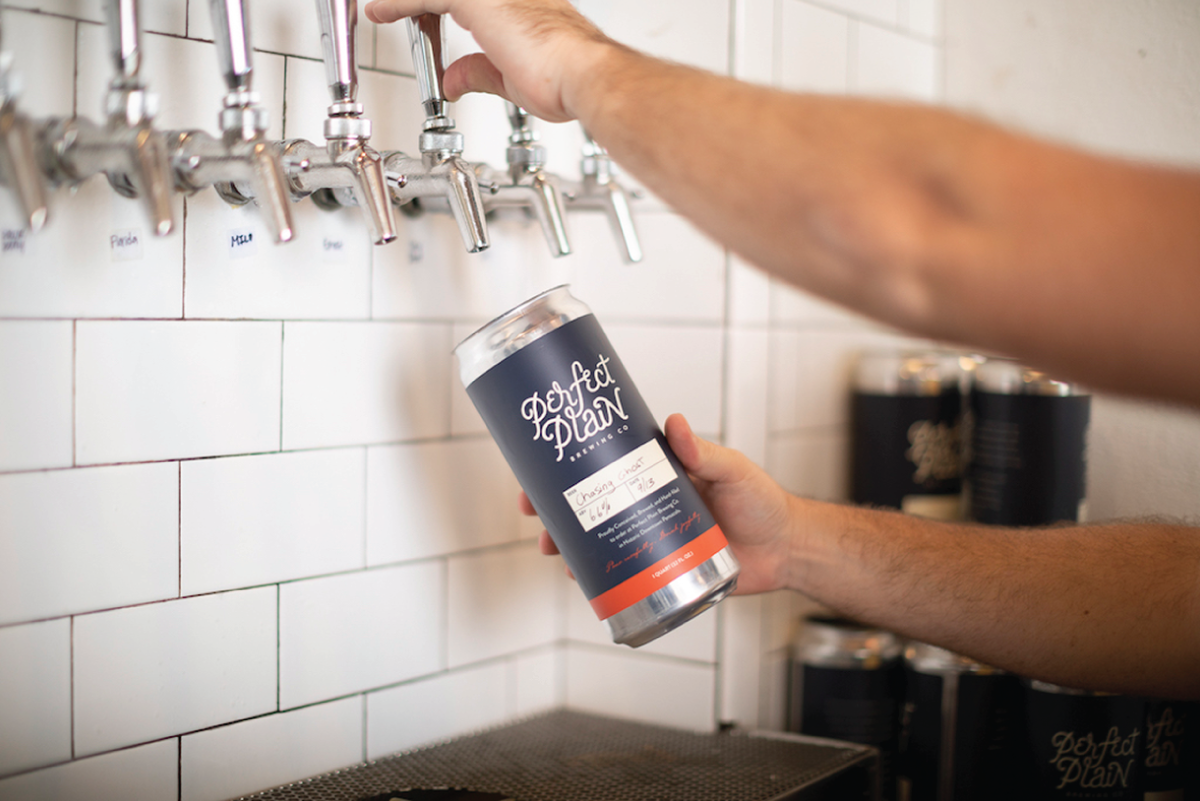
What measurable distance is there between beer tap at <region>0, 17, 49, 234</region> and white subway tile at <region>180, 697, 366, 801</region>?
1.53ft

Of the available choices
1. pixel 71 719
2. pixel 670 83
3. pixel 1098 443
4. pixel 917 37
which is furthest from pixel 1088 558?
pixel 71 719

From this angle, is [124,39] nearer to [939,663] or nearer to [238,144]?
[238,144]

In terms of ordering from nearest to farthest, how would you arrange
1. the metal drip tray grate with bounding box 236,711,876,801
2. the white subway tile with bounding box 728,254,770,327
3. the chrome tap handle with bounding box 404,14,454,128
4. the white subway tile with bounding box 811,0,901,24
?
the chrome tap handle with bounding box 404,14,454,128 < the metal drip tray grate with bounding box 236,711,876,801 < the white subway tile with bounding box 728,254,770,327 < the white subway tile with bounding box 811,0,901,24

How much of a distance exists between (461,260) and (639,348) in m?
0.23

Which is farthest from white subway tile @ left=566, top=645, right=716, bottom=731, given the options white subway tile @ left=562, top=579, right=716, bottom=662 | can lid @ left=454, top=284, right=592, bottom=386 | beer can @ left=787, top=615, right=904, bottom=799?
can lid @ left=454, top=284, right=592, bottom=386

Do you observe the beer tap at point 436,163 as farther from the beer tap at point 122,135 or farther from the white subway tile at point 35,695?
the white subway tile at point 35,695

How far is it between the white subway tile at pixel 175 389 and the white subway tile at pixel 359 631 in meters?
0.15

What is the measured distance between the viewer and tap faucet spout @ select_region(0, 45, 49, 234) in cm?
54

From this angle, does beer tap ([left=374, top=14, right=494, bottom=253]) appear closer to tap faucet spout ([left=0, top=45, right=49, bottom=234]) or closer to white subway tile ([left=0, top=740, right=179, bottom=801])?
tap faucet spout ([left=0, top=45, right=49, bottom=234])

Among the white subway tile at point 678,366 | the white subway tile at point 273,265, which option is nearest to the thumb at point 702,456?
the white subway tile at point 678,366

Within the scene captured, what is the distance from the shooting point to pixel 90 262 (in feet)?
2.40

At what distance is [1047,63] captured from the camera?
1.20m

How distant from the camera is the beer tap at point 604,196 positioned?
85 centimetres

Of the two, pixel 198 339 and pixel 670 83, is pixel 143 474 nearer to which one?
pixel 198 339
